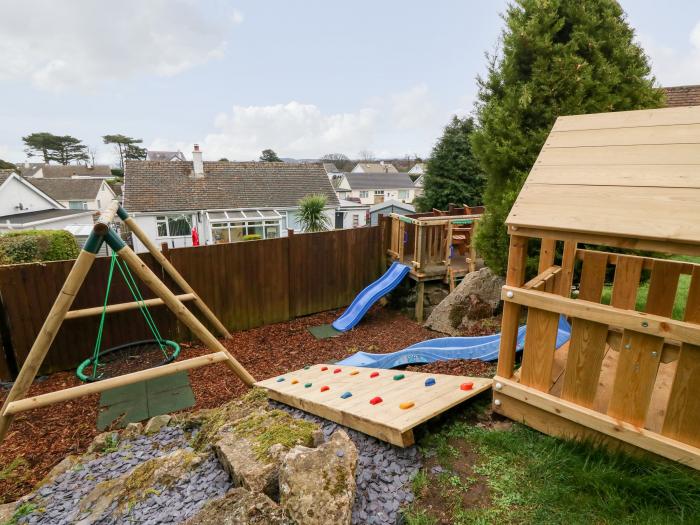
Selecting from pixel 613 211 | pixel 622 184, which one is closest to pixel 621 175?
pixel 622 184

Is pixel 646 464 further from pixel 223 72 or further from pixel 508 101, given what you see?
pixel 223 72

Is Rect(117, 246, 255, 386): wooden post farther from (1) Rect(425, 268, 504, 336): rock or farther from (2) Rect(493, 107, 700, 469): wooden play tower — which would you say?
(1) Rect(425, 268, 504, 336): rock

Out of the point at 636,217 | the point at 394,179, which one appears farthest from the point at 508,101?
the point at 394,179

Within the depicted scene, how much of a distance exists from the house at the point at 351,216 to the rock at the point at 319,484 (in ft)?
72.4

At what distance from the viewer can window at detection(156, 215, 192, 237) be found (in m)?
A: 18.8

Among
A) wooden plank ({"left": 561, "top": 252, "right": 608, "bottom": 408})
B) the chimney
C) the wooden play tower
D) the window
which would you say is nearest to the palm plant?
the window

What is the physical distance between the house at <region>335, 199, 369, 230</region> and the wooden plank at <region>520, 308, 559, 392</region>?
21611 mm

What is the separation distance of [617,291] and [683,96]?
47.8 feet

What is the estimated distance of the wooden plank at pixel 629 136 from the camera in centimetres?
219

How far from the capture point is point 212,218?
61.4 feet

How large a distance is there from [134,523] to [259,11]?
901 centimetres

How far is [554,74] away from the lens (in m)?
4.55

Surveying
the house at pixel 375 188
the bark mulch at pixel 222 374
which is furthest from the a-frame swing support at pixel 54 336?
the house at pixel 375 188

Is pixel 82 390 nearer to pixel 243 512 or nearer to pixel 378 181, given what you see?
pixel 243 512
